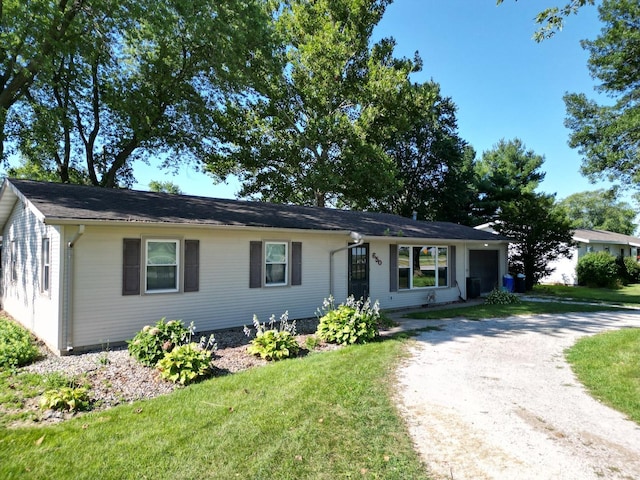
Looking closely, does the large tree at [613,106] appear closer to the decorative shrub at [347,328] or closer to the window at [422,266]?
the window at [422,266]

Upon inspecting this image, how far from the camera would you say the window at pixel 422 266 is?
514 inches

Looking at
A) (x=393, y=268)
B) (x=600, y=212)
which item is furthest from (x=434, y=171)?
(x=600, y=212)

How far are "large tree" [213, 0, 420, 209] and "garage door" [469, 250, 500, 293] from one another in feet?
21.1

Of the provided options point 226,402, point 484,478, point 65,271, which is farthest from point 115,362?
point 484,478

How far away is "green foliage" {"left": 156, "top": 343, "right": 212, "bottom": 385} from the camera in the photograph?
5.45m

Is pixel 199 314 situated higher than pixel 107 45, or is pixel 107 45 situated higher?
pixel 107 45

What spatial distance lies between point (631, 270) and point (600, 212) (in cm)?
4343

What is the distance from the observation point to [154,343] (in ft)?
20.4

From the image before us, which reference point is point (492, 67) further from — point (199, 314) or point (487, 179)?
point (487, 179)

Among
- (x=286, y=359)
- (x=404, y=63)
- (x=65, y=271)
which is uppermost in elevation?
(x=404, y=63)

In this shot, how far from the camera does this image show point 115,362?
20.6 feet

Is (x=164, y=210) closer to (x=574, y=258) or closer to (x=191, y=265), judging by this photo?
(x=191, y=265)

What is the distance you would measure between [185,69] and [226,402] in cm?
1763

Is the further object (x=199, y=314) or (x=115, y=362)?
(x=199, y=314)
